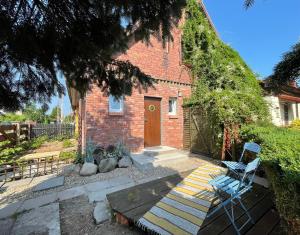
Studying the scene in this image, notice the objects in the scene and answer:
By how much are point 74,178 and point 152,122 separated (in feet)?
12.5

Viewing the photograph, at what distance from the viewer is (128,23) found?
230cm

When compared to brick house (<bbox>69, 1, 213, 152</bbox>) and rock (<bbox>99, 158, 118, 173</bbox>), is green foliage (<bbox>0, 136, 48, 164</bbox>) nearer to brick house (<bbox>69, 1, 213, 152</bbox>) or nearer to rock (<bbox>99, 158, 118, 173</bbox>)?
brick house (<bbox>69, 1, 213, 152</bbox>)

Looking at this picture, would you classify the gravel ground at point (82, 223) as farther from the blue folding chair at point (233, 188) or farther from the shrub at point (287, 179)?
the shrub at point (287, 179)

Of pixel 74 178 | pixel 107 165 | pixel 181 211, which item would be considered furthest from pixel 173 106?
pixel 181 211

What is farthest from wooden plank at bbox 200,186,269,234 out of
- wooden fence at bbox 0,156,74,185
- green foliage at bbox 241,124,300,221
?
wooden fence at bbox 0,156,74,185

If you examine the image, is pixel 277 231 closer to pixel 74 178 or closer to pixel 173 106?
pixel 74 178

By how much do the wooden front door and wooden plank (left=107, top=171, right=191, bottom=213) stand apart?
3.66 meters

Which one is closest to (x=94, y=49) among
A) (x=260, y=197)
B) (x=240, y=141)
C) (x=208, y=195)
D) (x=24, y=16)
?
(x=24, y=16)

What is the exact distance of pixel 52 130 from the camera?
46.6ft

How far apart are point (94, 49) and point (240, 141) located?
16.9 ft

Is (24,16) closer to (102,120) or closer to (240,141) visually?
(102,120)

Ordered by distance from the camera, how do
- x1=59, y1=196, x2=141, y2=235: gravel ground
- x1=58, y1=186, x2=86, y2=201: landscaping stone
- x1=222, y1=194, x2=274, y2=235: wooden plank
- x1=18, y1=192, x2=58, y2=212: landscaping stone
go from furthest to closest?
x1=58, y1=186, x2=86, y2=201: landscaping stone, x1=18, y1=192, x2=58, y2=212: landscaping stone, x1=59, y1=196, x2=141, y2=235: gravel ground, x1=222, y1=194, x2=274, y2=235: wooden plank

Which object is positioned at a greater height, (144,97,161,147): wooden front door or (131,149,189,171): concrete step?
(144,97,161,147): wooden front door

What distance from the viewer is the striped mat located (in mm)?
2472
